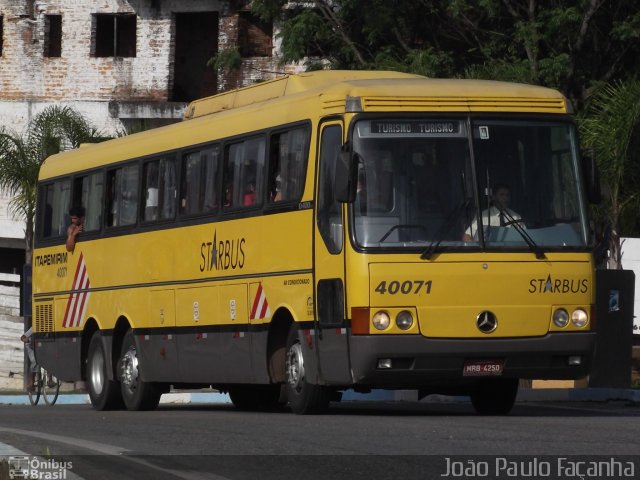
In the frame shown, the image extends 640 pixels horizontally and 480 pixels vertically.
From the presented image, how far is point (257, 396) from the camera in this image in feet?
72.0

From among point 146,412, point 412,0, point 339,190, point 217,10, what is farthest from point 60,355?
point 217,10

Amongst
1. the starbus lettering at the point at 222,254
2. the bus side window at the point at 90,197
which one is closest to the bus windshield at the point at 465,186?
the starbus lettering at the point at 222,254

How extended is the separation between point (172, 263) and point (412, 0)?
1264 centimetres

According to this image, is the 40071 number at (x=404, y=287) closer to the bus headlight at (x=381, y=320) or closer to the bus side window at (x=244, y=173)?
the bus headlight at (x=381, y=320)

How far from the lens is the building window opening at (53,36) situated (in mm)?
46969

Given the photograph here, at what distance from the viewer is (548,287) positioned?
16.4 m

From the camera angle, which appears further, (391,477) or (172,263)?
(172,263)

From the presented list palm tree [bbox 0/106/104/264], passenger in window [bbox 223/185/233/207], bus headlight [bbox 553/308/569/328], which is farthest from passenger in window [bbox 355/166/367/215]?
palm tree [bbox 0/106/104/264]

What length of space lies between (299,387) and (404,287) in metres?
1.94

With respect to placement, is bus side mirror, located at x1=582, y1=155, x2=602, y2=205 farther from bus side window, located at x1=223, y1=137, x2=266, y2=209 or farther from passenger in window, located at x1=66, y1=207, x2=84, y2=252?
passenger in window, located at x1=66, y1=207, x2=84, y2=252

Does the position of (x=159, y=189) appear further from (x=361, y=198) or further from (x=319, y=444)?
(x=319, y=444)

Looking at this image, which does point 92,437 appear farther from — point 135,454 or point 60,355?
point 60,355

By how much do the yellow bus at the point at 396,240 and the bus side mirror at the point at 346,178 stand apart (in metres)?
0.02

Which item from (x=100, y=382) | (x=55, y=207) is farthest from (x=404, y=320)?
(x=55, y=207)
